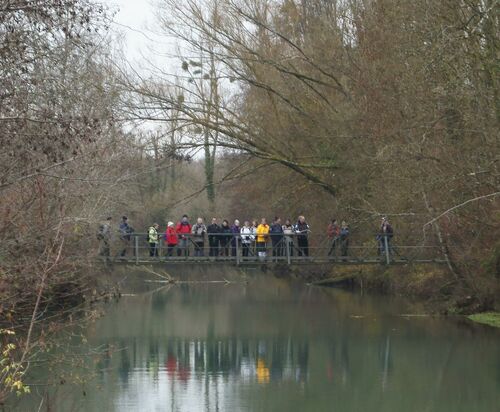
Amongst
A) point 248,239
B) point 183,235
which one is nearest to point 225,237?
point 248,239

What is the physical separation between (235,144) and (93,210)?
25.5ft

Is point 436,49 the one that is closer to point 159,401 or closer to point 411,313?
point 159,401

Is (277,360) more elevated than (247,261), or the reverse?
(247,261)

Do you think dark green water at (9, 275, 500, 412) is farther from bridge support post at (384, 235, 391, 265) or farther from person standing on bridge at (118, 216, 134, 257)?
person standing on bridge at (118, 216, 134, 257)

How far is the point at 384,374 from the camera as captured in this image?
19938 mm

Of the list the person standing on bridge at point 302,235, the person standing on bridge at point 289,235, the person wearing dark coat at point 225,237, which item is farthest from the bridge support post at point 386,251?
the person wearing dark coat at point 225,237

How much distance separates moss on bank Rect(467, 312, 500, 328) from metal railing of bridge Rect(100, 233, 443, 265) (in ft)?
5.67

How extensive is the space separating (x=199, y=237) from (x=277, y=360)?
888 cm

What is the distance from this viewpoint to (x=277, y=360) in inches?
866

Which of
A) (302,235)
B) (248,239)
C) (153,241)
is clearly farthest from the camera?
(248,239)

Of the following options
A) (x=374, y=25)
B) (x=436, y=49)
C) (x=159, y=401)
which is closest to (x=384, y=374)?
(x=159, y=401)

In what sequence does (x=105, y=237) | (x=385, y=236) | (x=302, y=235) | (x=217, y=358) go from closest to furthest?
(x=217, y=358)
(x=105, y=237)
(x=385, y=236)
(x=302, y=235)

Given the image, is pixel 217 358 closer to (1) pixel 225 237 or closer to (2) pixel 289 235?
(2) pixel 289 235

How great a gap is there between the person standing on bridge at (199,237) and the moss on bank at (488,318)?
7700 mm
